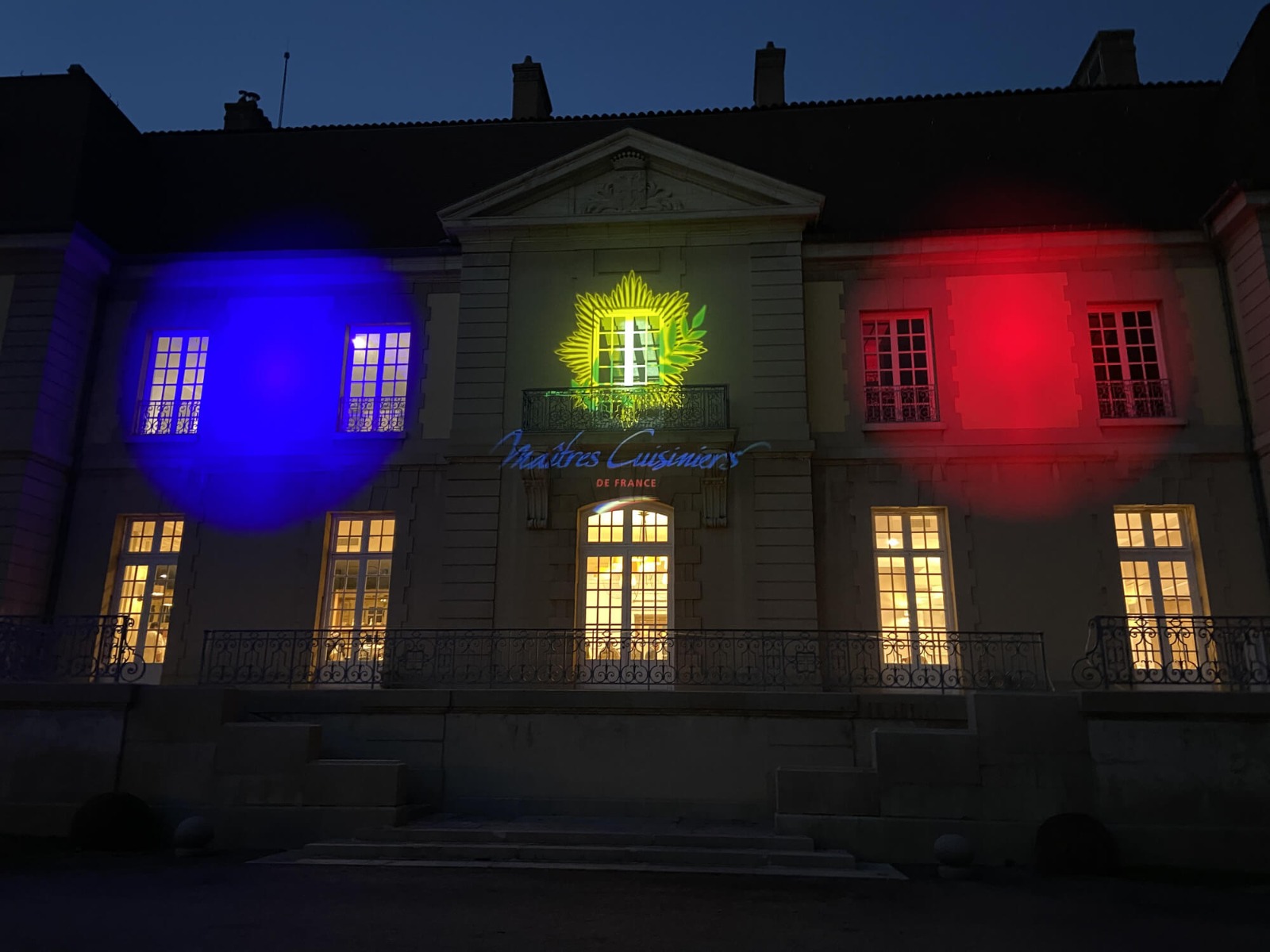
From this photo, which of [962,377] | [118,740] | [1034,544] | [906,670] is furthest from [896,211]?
[118,740]

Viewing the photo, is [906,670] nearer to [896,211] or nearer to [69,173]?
[896,211]

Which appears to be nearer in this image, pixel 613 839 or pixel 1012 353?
pixel 613 839

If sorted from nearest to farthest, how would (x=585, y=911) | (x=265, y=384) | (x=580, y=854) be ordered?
(x=585, y=911), (x=580, y=854), (x=265, y=384)

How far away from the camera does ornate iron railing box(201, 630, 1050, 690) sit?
13.0 metres

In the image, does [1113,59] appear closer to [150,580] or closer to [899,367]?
[899,367]

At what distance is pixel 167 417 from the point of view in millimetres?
16031

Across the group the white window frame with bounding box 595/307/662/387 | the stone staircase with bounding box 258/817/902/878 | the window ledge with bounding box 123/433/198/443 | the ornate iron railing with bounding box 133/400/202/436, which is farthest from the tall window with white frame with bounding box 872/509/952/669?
the ornate iron railing with bounding box 133/400/202/436

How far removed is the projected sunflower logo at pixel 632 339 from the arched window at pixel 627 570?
2139 mm

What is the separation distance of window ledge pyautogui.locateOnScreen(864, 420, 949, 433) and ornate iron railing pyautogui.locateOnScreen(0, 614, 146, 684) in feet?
37.1

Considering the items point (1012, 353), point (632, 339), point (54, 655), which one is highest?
point (632, 339)

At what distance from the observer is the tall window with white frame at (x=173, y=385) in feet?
52.4

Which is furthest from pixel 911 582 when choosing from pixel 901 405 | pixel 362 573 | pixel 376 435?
pixel 376 435

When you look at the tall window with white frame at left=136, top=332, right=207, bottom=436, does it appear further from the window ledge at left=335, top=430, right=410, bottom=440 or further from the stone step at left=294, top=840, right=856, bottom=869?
the stone step at left=294, top=840, right=856, bottom=869

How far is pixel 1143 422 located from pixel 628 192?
943 cm
